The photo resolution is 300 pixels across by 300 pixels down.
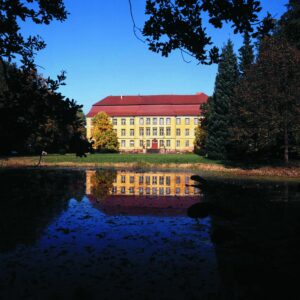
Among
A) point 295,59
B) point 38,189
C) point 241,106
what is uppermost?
point 295,59

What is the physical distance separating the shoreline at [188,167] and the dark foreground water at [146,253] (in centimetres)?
1580

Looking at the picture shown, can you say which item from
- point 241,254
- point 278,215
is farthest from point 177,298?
point 278,215

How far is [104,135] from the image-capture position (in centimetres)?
6569

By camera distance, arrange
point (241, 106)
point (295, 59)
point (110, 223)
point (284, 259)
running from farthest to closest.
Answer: point (241, 106), point (295, 59), point (110, 223), point (284, 259)

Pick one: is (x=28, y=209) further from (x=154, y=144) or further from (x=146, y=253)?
(x=154, y=144)

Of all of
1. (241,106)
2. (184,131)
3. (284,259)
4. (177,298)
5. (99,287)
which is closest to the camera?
(177,298)

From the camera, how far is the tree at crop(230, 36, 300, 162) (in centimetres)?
2786

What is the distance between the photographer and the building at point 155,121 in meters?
86.4

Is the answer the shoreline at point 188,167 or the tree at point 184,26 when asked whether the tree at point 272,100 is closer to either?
the shoreline at point 188,167

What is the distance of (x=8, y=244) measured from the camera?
Result: 7.42 metres

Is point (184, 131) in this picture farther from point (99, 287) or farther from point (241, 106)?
point (99, 287)

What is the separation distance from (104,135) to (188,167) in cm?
3510

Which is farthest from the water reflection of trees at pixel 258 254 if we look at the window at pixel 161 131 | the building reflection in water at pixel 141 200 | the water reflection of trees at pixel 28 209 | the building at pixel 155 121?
the window at pixel 161 131

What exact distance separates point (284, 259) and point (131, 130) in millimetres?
82494
